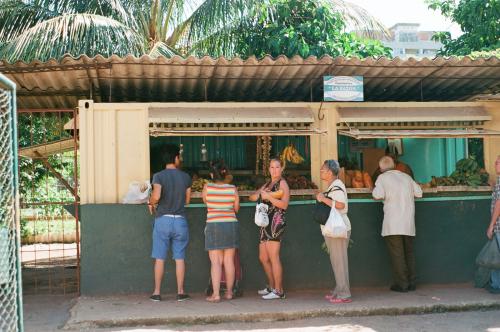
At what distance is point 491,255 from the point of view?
7.66m

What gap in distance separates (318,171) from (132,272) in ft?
8.59

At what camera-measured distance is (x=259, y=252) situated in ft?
25.3

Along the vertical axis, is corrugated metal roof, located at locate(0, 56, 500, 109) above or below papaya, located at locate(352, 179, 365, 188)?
above

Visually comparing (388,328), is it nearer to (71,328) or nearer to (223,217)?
(223,217)

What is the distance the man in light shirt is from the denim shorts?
7.73 feet

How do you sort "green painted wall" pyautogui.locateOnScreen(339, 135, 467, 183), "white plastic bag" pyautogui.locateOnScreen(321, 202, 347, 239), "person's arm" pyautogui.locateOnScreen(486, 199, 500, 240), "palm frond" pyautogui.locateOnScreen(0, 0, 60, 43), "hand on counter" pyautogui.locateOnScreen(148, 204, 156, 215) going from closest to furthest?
1. "white plastic bag" pyautogui.locateOnScreen(321, 202, 347, 239)
2. "hand on counter" pyautogui.locateOnScreen(148, 204, 156, 215)
3. "person's arm" pyautogui.locateOnScreen(486, 199, 500, 240)
4. "green painted wall" pyautogui.locateOnScreen(339, 135, 467, 183)
5. "palm frond" pyautogui.locateOnScreen(0, 0, 60, 43)

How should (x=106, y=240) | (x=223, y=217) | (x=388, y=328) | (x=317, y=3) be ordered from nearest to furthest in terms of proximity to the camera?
(x=388, y=328) → (x=223, y=217) → (x=106, y=240) → (x=317, y=3)

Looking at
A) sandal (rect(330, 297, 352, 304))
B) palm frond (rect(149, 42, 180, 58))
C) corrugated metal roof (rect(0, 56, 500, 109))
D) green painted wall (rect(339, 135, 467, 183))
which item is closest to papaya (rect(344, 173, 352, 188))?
corrugated metal roof (rect(0, 56, 500, 109))

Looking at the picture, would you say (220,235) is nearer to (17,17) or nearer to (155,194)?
(155,194)

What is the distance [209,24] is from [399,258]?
28.6 feet

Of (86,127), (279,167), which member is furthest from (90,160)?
(279,167)

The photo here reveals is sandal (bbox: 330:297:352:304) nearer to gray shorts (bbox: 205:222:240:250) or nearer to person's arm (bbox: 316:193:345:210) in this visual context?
person's arm (bbox: 316:193:345:210)

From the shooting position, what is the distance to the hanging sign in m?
7.87

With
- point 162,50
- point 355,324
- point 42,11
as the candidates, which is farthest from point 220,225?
point 42,11
